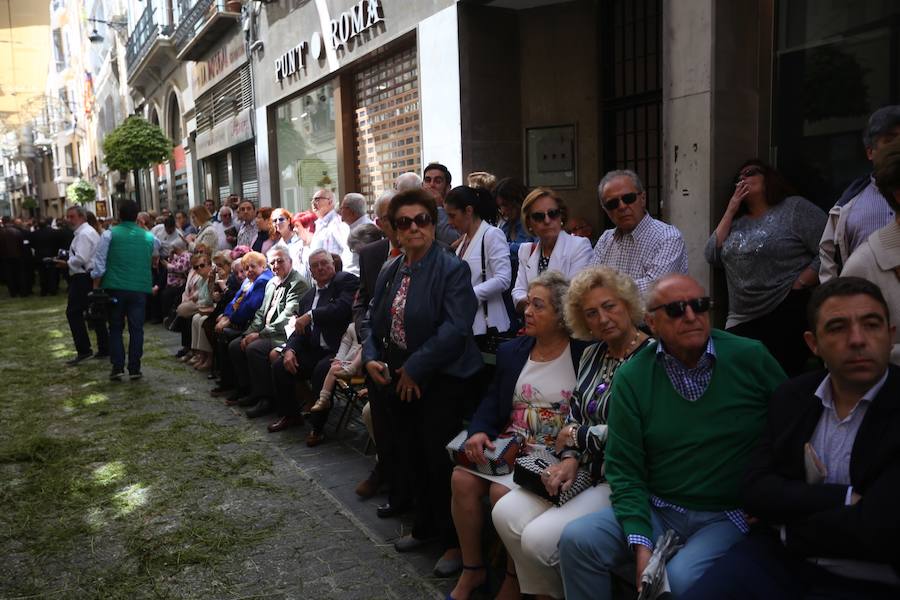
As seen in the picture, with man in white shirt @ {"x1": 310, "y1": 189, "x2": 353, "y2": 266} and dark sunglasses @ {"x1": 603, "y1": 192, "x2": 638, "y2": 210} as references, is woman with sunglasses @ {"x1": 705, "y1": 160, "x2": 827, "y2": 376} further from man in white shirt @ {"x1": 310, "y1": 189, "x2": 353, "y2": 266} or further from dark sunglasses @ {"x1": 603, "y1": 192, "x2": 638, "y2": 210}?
man in white shirt @ {"x1": 310, "y1": 189, "x2": 353, "y2": 266}

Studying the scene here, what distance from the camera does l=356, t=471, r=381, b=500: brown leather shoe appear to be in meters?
5.12

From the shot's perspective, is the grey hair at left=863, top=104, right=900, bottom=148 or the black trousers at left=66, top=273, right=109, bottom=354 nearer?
the grey hair at left=863, top=104, right=900, bottom=148

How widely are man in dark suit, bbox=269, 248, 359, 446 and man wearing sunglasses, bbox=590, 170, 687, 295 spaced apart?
2758 mm

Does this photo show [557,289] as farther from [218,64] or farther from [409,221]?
[218,64]

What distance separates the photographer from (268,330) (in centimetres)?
745

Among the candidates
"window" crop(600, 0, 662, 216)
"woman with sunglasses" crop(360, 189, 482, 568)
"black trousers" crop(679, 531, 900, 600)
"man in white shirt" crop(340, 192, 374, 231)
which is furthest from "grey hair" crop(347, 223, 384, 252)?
"black trousers" crop(679, 531, 900, 600)

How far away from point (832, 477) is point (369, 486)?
A: 3287 mm

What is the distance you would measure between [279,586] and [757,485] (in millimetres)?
2474

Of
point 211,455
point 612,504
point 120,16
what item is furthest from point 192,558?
point 120,16

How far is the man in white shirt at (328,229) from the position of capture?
8125 millimetres

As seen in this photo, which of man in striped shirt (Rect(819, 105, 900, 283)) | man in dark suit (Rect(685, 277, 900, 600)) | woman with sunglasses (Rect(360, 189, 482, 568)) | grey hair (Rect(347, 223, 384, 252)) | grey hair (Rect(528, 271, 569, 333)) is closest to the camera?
man in dark suit (Rect(685, 277, 900, 600))

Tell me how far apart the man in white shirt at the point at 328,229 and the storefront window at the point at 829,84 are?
4.28 meters

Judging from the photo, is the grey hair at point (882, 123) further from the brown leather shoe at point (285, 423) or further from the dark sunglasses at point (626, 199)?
the brown leather shoe at point (285, 423)

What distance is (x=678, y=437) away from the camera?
9.50ft
